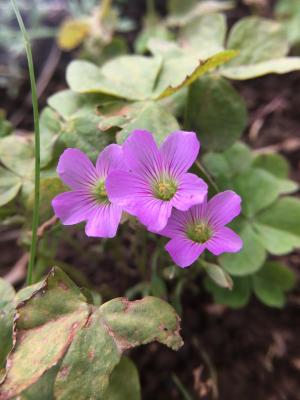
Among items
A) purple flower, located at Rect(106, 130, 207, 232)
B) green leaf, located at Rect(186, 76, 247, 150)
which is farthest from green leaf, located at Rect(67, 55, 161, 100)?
purple flower, located at Rect(106, 130, 207, 232)

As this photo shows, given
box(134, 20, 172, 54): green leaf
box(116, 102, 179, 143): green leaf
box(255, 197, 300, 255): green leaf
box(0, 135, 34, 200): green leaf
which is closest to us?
box(116, 102, 179, 143): green leaf

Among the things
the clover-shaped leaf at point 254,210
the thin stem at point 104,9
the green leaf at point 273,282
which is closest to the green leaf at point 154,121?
the clover-shaped leaf at point 254,210

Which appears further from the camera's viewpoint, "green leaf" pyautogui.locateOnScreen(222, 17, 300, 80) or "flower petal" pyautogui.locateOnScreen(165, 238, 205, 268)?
"green leaf" pyautogui.locateOnScreen(222, 17, 300, 80)

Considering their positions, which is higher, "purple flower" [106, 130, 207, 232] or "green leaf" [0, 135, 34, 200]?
"purple flower" [106, 130, 207, 232]

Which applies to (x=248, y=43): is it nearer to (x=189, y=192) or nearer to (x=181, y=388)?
(x=189, y=192)

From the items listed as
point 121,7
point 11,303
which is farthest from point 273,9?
point 11,303

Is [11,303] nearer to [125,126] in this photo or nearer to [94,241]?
[125,126]

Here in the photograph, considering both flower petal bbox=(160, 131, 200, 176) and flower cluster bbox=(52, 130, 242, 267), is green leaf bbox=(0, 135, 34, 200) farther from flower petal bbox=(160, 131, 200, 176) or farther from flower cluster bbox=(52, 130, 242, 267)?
flower petal bbox=(160, 131, 200, 176)

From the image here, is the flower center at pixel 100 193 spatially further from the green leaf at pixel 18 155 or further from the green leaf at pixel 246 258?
the green leaf at pixel 246 258
